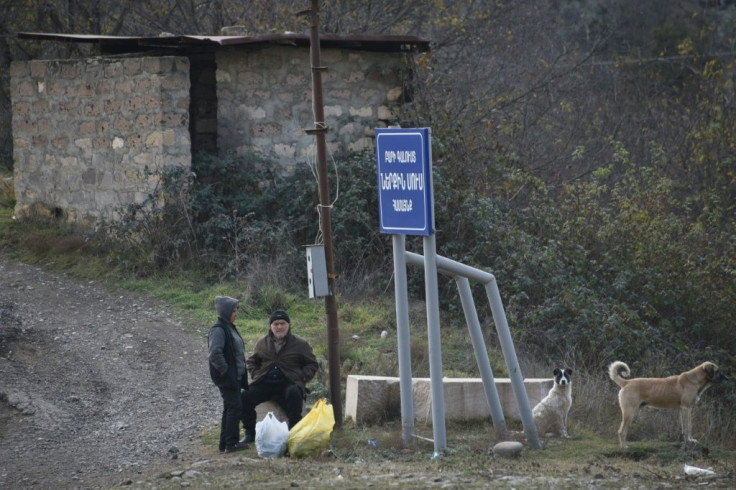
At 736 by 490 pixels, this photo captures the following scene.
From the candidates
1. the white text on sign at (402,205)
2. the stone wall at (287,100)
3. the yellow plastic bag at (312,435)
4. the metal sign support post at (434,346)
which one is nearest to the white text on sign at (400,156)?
the white text on sign at (402,205)

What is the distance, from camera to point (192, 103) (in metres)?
14.0

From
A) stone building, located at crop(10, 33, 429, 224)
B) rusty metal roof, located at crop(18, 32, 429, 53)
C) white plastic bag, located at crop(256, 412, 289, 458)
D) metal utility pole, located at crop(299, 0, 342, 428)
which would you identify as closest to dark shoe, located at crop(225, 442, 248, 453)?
white plastic bag, located at crop(256, 412, 289, 458)

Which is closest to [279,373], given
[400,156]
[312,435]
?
[312,435]

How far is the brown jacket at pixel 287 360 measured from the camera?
8.11 meters

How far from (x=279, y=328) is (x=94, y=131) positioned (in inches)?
293

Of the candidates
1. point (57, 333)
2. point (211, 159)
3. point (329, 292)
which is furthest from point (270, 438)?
point (211, 159)

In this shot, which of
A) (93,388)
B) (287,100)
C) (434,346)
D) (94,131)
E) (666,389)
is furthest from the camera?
(94,131)

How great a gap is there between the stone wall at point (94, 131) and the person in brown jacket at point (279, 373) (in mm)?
5799

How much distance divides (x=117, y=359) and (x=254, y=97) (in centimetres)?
481

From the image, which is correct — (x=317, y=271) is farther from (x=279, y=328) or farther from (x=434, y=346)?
(x=434, y=346)

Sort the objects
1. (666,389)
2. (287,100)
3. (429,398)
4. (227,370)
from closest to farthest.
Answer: (227,370), (666,389), (429,398), (287,100)

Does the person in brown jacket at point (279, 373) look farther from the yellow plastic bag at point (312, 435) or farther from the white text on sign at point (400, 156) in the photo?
the white text on sign at point (400, 156)

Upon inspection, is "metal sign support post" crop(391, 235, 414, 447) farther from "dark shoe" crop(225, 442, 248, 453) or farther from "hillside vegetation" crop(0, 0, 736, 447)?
"hillside vegetation" crop(0, 0, 736, 447)

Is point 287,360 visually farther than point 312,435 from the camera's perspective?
Yes
